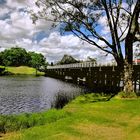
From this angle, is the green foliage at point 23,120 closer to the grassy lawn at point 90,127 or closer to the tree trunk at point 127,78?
the grassy lawn at point 90,127

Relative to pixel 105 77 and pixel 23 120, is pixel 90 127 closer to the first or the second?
pixel 23 120

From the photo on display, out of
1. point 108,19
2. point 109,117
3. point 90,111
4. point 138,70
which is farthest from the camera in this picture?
point 138,70

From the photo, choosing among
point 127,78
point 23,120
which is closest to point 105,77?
point 127,78

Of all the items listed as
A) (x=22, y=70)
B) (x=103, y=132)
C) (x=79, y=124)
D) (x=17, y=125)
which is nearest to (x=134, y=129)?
(x=103, y=132)

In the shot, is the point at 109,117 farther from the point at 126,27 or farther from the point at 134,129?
the point at 126,27

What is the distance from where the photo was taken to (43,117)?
21.2 metres

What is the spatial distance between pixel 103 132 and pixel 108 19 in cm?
1949

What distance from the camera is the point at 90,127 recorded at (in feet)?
63.4

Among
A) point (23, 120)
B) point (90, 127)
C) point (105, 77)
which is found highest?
point (105, 77)

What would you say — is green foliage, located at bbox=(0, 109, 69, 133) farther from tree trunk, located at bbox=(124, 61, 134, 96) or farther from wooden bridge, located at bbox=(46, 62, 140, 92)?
wooden bridge, located at bbox=(46, 62, 140, 92)

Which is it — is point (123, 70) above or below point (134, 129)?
above

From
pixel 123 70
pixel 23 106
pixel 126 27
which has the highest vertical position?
pixel 126 27

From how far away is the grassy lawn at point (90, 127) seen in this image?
16.9 metres

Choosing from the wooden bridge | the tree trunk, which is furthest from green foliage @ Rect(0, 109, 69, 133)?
the wooden bridge
